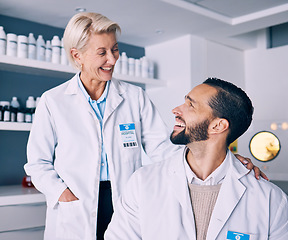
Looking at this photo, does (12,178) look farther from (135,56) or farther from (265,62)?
(265,62)

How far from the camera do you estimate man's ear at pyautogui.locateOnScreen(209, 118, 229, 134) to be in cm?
129

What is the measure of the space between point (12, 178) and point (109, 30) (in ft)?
5.66

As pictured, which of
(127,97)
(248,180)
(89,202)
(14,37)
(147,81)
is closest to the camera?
(248,180)

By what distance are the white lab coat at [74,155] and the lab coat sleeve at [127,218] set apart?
9.5 inches

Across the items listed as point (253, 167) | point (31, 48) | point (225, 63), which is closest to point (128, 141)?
point (253, 167)

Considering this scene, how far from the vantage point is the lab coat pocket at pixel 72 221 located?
1522 mm

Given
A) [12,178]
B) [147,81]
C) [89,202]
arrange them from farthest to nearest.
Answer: [147,81] < [12,178] < [89,202]

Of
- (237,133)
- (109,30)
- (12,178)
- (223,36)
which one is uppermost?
(223,36)

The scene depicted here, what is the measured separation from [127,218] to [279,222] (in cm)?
47

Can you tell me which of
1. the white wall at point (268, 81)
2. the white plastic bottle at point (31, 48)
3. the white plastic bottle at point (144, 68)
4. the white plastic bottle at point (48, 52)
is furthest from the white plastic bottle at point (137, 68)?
the white wall at point (268, 81)

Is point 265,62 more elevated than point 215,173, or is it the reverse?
point 265,62

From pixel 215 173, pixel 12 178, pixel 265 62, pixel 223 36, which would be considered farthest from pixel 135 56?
pixel 215 173

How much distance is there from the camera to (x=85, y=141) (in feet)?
5.11

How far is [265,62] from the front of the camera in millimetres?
3766
